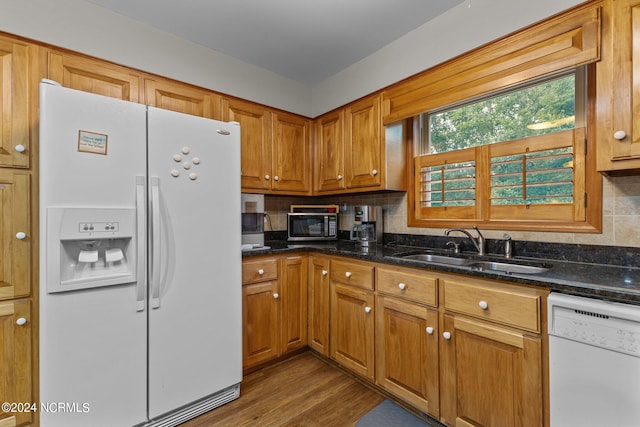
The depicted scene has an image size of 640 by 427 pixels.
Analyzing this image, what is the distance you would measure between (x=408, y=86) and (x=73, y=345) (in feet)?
8.15

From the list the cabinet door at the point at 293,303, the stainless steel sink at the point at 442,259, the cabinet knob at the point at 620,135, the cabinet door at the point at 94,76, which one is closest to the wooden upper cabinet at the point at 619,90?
the cabinet knob at the point at 620,135

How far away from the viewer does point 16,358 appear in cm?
148

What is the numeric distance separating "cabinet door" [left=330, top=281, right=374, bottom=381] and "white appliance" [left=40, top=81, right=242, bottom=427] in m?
0.73

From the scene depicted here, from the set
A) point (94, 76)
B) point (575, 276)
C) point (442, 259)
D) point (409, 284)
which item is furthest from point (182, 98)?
point (575, 276)

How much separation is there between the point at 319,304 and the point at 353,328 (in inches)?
15.6

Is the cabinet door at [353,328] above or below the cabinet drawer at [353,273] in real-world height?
below

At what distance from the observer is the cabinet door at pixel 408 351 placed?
158 cm

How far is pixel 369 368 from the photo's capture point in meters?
1.93

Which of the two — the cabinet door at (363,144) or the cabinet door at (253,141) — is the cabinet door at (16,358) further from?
the cabinet door at (363,144)

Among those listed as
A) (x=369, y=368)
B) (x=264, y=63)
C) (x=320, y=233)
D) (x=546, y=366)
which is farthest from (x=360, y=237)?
(x=264, y=63)

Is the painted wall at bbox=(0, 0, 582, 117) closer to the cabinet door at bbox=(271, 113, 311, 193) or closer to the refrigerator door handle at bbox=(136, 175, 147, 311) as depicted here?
the cabinet door at bbox=(271, 113, 311, 193)

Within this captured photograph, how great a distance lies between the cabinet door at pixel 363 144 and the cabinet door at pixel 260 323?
1134 millimetres

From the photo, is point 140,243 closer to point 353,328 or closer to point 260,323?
point 260,323

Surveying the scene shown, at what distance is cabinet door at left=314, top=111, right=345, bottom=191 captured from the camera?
2639 mm
